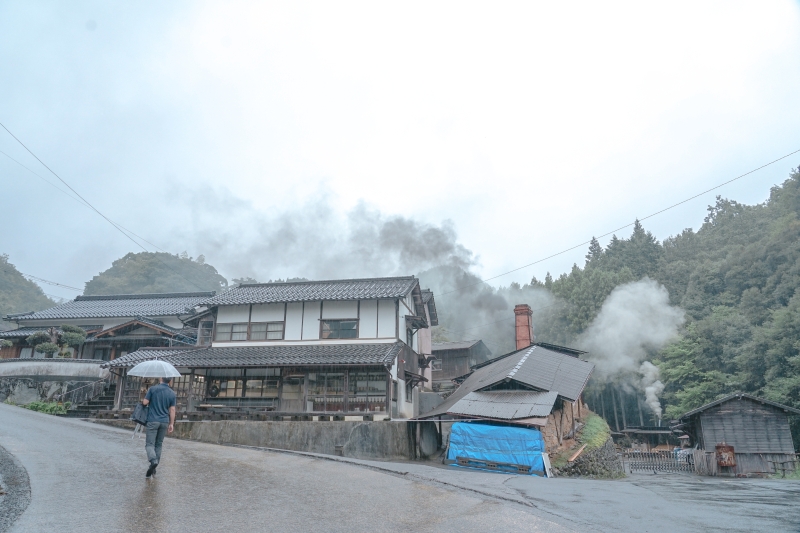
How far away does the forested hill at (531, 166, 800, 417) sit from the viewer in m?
30.5

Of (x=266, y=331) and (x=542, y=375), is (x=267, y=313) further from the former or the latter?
(x=542, y=375)

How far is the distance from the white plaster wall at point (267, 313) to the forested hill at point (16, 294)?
46335 mm

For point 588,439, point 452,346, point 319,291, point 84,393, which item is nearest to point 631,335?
point 452,346

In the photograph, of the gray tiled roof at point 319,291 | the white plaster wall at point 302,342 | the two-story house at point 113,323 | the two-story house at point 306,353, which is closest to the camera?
the two-story house at point 306,353

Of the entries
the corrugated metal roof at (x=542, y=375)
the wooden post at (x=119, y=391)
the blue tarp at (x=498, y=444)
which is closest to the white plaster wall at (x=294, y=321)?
the corrugated metal roof at (x=542, y=375)

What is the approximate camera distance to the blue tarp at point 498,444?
17.0m

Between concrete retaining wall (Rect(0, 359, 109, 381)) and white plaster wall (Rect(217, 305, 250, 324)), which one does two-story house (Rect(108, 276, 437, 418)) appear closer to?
white plaster wall (Rect(217, 305, 250, 324))

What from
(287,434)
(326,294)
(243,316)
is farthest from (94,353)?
(287,434)

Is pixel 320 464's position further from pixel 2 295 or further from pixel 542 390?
pixel 2 295

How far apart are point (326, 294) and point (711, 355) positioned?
29125mm

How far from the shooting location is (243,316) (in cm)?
2628

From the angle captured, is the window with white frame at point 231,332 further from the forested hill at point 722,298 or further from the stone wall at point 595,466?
the forested hill at point 722,298

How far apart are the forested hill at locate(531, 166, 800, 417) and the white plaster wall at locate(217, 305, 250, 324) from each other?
28.8 metres

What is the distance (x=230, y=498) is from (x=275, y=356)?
52.0ft
